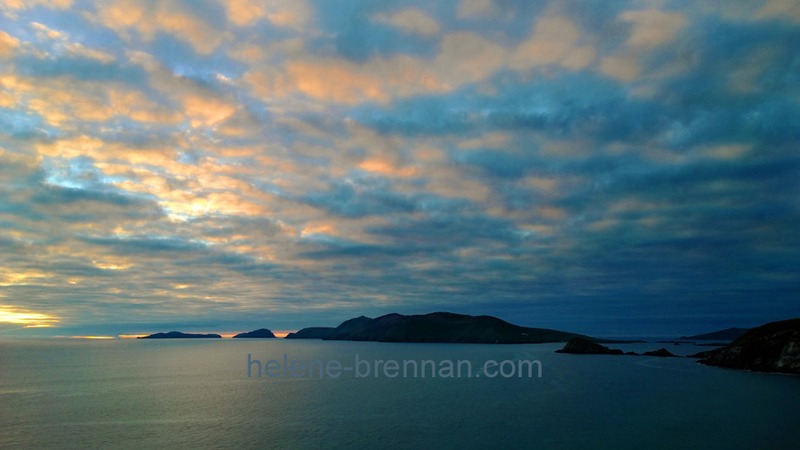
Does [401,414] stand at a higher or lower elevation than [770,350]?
lower

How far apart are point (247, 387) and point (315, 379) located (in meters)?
15.8

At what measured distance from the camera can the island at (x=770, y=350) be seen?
114125mm

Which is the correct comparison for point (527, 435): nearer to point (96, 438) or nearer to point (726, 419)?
point (726, 419)

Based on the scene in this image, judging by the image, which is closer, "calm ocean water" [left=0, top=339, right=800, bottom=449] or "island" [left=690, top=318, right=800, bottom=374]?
"calm ocean water" [left=0, top=339, right=800, bottom=449]

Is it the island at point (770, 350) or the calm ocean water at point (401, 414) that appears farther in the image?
the island at point (770, 350)

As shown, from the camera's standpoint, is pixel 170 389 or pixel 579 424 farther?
pixel 170 389

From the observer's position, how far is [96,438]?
4734cm

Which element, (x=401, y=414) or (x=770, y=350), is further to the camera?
(x=770, y=350)

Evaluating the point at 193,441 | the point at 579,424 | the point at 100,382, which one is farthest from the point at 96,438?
the point at 100,382

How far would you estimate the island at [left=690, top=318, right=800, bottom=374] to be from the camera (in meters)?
114

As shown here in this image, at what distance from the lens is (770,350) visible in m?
121

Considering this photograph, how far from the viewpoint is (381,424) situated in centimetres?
5338

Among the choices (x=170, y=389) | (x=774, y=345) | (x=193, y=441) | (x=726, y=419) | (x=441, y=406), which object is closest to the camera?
(x=193, y=441)

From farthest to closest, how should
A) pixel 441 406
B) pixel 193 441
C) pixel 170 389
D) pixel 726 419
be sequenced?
pixel 170 389, pixel 441 406, pixel 726 419, pixel 193 441
